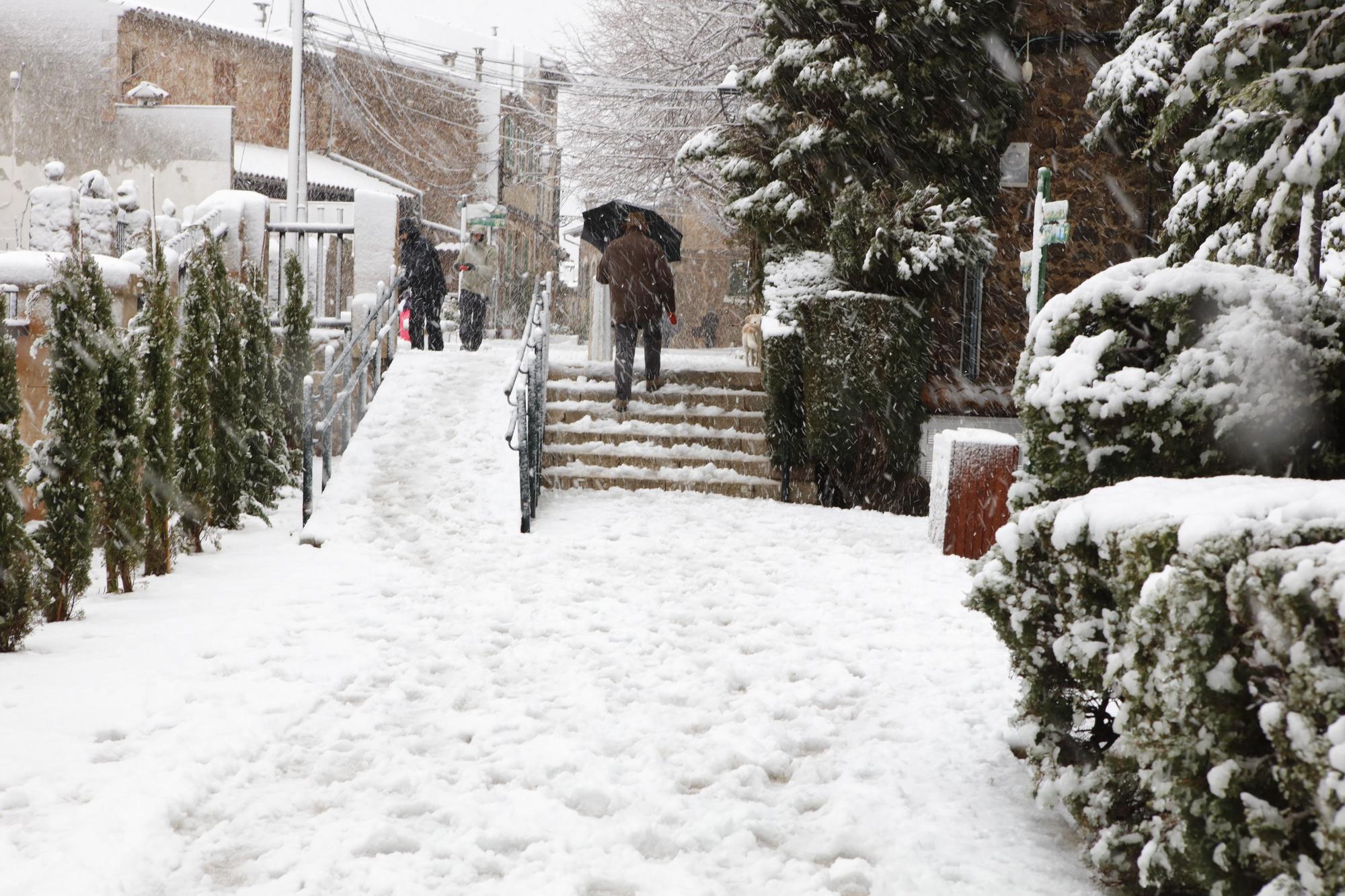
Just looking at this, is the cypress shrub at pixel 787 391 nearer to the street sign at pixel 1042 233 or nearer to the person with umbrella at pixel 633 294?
the person with umbrella at pixel 633 294

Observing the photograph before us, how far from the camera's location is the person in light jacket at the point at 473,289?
16.1 metres

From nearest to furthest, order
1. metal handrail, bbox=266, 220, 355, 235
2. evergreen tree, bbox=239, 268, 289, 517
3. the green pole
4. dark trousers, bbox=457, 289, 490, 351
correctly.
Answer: the green pole < evergreen tree, bbox=239, 268, 289, 517 < metal handrail, bbox=266, 220, 355, 235 < dark trousers, bbox=457, 289, 490, 351

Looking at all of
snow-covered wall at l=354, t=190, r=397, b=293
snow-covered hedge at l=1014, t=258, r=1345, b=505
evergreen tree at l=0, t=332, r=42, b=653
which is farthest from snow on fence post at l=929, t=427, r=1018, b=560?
snow-covered wall at l=354, t=190, r=397, b=293

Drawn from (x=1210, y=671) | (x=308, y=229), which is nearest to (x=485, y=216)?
(x=308, y=229)

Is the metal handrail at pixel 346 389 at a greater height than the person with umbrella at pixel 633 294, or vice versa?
the person with umbrella at pixel 633 294

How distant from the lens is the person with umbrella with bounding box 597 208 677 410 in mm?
11578

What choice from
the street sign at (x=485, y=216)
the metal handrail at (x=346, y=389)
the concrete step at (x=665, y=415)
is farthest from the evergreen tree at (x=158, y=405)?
the street sign at (x=485, y=216)

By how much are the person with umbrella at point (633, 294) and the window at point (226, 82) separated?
76.7ft

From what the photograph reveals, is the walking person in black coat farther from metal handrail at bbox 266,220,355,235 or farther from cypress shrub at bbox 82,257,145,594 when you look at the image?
cypress shrub at bbox 82,257,145,594

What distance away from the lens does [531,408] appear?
988cm

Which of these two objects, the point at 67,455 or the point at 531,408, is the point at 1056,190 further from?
the point at 67,455

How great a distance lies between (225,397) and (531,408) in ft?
8.15

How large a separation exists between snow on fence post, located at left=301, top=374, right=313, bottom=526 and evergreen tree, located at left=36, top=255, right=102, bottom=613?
8.79 ft

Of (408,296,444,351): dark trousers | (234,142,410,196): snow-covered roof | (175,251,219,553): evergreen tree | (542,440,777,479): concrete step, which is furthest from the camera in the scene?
(234,142,410,196): snow-covered roof
